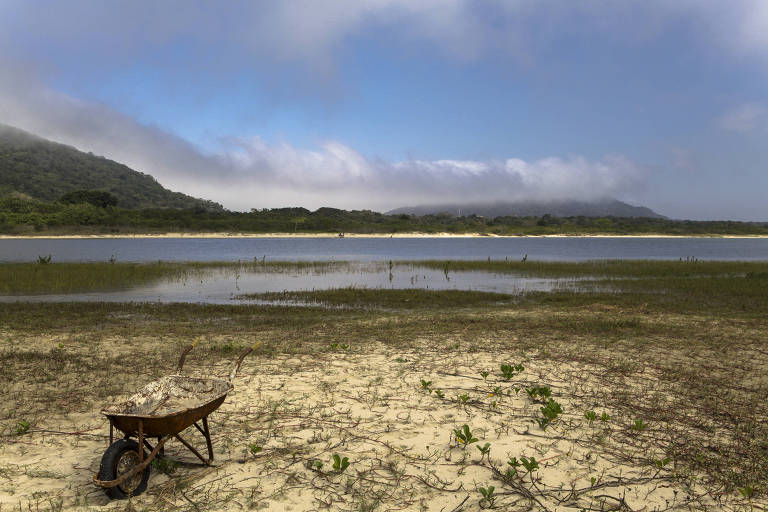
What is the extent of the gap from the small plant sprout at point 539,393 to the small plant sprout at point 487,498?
8.50 ft

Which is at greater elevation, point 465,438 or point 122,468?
point 122,468

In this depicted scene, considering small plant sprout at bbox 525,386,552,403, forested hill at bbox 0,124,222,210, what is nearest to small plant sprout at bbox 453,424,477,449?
small plant sprout at bbox 525,386,552,403

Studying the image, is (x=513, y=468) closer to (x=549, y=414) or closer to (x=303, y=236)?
(x=549, y=414)

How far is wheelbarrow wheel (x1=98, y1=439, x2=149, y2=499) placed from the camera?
4418 mm

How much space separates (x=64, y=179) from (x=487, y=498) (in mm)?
191570

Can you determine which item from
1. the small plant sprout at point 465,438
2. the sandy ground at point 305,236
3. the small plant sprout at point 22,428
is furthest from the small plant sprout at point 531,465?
the sandy ground at point 305,236

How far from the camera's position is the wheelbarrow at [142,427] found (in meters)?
4.41

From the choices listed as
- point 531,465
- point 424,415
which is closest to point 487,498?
point 531,465

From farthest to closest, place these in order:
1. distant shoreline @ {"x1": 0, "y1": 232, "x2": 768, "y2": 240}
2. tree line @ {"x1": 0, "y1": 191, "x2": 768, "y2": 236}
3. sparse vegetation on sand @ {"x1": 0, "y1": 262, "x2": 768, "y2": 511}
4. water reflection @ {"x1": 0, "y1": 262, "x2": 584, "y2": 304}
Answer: tree line @ {"x1": 0, "y1": 191, "x2": 768, "y2": 236} → distant shoreline @ {"x1": 0, "y1": 232, "x2": 768, "y2": 240} → water reflection @ {"x1": 0, "y1": 262, "x2": 584, "y2": 304} → sparse vegetation on sand @ {"x1": 0, "y1": 262, "x2": 768, "y2": 511}

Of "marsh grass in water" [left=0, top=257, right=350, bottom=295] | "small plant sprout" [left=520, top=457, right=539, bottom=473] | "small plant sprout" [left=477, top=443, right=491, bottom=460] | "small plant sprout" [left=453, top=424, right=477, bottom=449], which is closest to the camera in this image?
"small plant sprout" [left=520, top=457, right=539, bottom=473]

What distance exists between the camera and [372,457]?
5.50m

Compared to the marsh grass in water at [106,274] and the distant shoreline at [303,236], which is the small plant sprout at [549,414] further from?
the distant shoreline at [303,236]

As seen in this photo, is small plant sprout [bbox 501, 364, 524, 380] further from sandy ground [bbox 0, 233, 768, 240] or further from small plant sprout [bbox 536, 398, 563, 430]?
sandy ground [bbox 0, 233, 768, 240]

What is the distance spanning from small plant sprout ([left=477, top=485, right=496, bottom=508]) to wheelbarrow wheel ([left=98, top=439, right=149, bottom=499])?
127 inches
